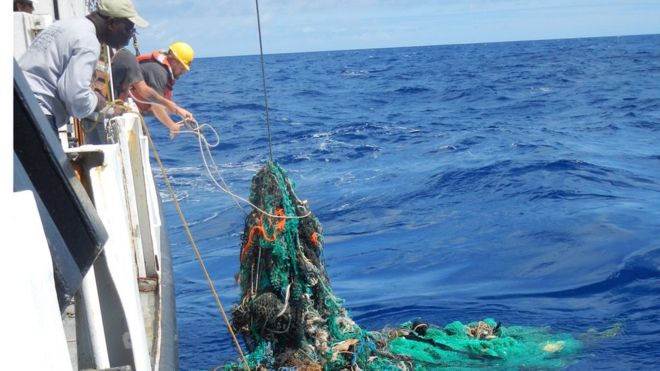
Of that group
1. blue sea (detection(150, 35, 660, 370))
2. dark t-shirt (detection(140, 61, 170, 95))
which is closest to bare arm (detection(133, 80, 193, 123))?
dark t-shirt (detection(140, 61, 170, 95))

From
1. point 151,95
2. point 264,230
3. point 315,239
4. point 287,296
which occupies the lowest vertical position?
point 287,296

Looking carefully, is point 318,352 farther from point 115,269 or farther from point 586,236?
point 586,236

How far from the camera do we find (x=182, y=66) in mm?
7613

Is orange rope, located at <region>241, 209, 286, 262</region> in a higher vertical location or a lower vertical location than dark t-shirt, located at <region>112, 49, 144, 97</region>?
lower

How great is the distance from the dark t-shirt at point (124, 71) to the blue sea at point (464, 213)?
2.39m

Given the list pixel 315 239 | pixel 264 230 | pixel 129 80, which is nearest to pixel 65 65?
pixel 264 230

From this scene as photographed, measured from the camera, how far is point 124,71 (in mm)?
6809

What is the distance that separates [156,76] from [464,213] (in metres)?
6.11

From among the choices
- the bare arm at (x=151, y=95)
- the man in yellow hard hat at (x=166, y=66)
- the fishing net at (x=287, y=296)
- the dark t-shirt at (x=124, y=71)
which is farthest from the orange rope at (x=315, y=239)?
the man in yellow hard hat at (x=166, y=66)

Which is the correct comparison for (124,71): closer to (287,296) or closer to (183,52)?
(183,52)

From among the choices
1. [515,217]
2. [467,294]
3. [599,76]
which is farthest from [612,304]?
[599,76]

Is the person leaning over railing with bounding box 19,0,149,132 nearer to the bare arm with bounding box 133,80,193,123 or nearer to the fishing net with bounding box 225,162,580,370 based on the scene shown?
the fishing net with bounding box 225,162,580,370

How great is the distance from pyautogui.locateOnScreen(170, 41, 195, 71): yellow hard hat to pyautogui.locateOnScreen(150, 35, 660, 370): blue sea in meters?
2.56

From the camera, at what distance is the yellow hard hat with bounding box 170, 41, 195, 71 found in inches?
295
